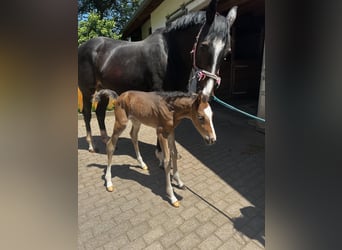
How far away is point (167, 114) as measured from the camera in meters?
2.30

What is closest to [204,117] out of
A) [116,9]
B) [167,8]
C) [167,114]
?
[167,114]

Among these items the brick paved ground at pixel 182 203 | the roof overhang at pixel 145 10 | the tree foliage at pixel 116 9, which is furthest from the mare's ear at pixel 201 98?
the tree foliage at pixel 116 9

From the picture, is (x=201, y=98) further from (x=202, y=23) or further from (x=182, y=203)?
(x=182, y=203)

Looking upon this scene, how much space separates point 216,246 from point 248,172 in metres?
1.45

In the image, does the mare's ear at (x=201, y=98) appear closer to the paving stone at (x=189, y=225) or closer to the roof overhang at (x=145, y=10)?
the paving stone at (x=189, y=225)

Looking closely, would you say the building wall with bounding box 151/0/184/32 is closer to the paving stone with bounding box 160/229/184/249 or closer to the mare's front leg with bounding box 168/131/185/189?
the mare's front leg with bounding box 168/131/185/189

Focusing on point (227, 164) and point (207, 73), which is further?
point (227, 164)

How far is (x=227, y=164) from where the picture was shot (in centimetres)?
329

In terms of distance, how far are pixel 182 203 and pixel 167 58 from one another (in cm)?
175
